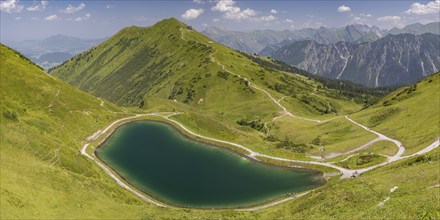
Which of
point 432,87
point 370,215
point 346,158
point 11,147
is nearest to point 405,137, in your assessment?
point 346,158

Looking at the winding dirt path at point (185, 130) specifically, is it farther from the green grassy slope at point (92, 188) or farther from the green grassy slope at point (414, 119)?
the green grassy slope at point (414, 119)

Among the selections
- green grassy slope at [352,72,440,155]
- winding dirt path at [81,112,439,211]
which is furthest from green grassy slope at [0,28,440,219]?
winding dirt path at [81,112,439,211]

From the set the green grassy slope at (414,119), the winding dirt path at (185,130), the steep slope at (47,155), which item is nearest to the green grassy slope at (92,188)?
the steep slope at (47,155)

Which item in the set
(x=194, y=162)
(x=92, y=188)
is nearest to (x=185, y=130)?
(x=194, y=162)

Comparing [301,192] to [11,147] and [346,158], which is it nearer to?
[346,158]

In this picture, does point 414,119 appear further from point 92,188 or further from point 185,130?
point 92,188

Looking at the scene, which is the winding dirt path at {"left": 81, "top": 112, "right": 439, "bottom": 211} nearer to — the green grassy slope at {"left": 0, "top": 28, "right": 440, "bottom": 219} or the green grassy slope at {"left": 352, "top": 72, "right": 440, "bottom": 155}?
the green grassy slope at {"left": 0, "top": 28, "right": 440, "bottom": 219}
